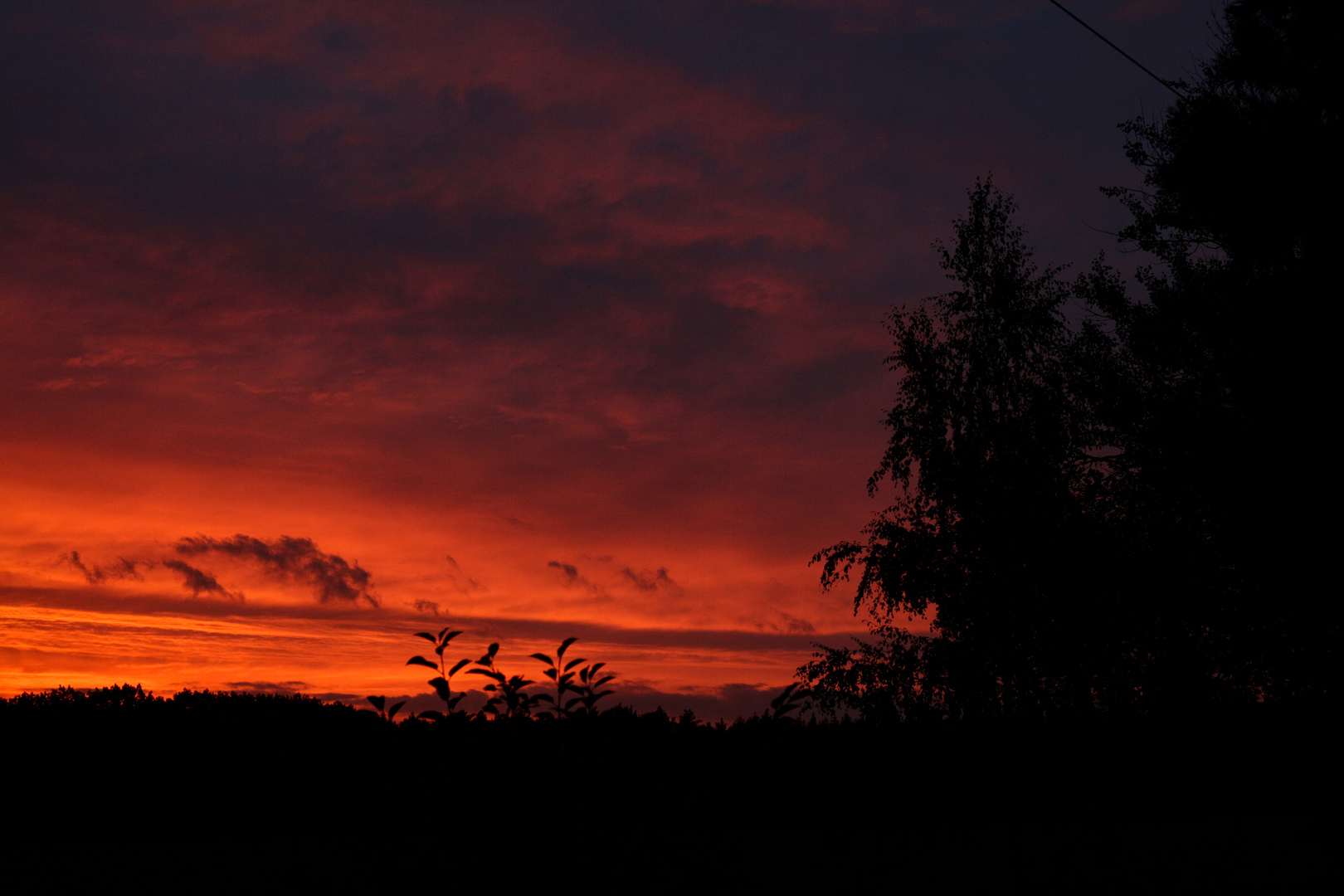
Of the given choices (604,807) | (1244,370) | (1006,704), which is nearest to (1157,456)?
(1244,370)

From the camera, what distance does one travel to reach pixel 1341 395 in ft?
44.6

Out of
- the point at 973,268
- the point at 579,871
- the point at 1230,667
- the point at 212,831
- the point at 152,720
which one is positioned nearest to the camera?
the point at 579,871

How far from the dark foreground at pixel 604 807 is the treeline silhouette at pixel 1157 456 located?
2.70 m

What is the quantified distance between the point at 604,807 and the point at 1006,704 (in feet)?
51.6

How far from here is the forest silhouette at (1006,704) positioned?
5207 mm

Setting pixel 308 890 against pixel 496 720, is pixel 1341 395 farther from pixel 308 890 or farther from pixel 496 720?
pixel 308 890

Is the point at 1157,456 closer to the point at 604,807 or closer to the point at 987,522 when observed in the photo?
the point at 987,522

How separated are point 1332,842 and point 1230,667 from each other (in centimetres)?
891

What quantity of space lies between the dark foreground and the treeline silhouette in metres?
2.70

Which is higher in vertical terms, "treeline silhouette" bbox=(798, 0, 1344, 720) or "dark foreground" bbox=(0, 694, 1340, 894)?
"treeline silhouette" bbox=(798, 0, 1344, 720)

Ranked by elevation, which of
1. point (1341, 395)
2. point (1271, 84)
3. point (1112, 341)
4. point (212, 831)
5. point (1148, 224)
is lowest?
point (212, 831)

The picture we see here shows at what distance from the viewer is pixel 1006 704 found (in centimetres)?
1889

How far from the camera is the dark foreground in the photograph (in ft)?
16.0

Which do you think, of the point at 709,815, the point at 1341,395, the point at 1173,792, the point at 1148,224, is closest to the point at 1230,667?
the point at 1173,792
